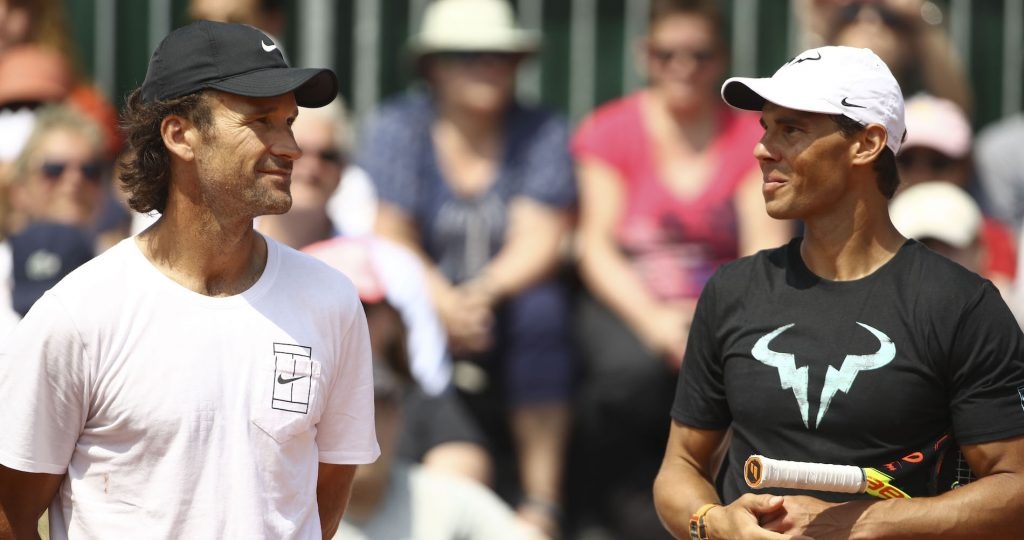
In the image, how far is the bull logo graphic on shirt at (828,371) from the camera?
3.51 meters

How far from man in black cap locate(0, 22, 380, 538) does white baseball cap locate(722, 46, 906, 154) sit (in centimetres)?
103

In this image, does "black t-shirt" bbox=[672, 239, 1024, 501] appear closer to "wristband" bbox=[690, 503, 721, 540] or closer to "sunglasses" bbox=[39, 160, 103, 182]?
"wristband" bbox=[690, 503, 721, 540]

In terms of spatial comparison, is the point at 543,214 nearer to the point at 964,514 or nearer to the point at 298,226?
the point at 298,226

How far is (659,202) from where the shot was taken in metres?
6.40

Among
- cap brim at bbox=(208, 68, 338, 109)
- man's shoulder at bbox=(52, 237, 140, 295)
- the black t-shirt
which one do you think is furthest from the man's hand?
man's shoulder at bbox=(52, 237, 140, 295)

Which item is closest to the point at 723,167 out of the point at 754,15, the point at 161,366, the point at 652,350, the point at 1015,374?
the point at 652,350

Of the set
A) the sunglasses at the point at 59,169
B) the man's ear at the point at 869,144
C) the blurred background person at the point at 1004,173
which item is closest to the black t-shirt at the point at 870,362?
the man's ear at the point at 869,144

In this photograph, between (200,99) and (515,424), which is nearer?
(200,99)

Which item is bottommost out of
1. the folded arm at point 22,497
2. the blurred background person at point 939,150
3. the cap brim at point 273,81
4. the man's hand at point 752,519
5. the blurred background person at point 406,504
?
the blurred background person at point 406,504

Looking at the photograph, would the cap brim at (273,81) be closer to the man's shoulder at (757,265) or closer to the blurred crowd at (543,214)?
the man's shoulder at (757,265)

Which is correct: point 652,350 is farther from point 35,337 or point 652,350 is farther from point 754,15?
point 35,337

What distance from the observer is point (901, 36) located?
6402 millimetres

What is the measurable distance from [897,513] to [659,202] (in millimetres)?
3063

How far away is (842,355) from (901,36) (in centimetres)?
320
